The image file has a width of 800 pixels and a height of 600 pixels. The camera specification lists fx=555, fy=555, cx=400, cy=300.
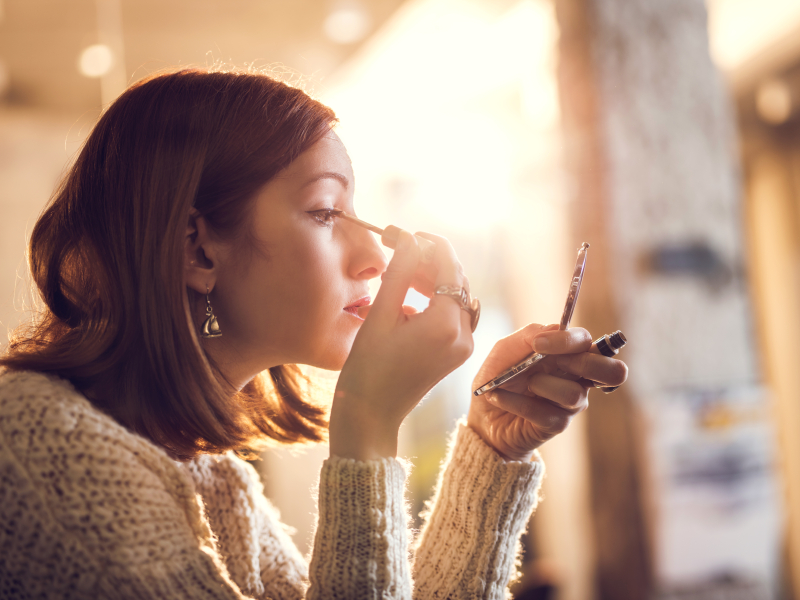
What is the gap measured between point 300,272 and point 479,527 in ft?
1.40

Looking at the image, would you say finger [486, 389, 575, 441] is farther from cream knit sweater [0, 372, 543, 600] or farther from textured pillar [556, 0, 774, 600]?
textured pillar [556, 0, 774, 600]

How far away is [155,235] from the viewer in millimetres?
604

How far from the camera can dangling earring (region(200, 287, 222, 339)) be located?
683 mm

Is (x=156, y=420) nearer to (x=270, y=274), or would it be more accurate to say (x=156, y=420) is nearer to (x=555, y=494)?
(x=270, y=274)

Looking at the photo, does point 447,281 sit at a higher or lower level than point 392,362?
higher

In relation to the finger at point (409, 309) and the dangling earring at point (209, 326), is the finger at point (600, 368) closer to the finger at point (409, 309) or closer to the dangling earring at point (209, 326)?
the finger at point (409, 309)

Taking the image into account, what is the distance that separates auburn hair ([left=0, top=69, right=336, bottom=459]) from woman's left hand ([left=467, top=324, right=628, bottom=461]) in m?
0.33

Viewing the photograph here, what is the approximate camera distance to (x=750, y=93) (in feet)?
8.84

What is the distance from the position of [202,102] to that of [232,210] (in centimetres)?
13

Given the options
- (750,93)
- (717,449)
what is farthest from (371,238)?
(750,93)

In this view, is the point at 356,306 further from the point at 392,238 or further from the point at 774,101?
the point at 774,101

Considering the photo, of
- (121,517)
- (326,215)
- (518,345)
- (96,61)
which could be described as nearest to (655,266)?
(518,345)

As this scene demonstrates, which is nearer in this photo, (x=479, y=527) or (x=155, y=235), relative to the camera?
(x=155, y=235)

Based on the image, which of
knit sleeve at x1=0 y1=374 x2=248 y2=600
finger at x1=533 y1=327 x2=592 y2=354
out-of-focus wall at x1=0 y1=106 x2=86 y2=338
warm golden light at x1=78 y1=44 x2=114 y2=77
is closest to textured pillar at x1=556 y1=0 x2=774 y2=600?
finger at x1=533 y1=327 x2=592 y2=354
